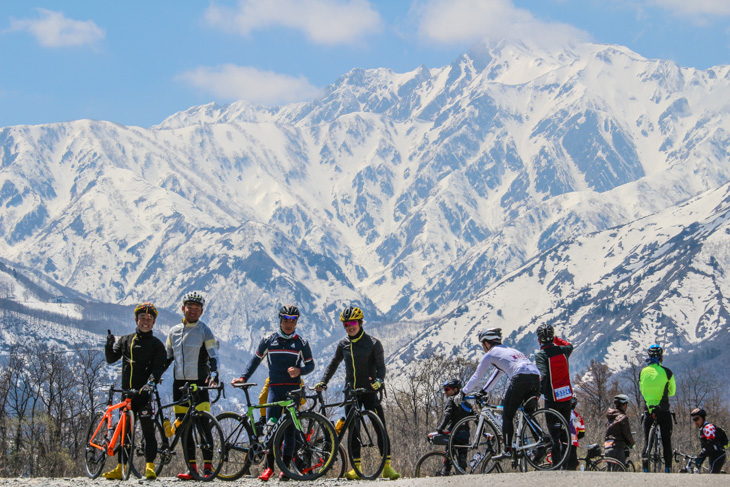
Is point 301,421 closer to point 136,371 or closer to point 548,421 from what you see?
point 136,371

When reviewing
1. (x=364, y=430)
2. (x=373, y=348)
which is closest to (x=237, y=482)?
(x=364, y=430)

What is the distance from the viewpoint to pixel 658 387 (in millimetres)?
19688

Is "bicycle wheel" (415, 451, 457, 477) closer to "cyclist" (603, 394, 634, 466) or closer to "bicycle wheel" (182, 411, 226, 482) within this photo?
"cyclist" (603, 394, 634, 466)

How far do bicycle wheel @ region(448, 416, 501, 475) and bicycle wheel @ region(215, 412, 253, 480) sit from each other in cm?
391

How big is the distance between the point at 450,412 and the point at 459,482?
14.9 ft

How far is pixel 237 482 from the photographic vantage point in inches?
628

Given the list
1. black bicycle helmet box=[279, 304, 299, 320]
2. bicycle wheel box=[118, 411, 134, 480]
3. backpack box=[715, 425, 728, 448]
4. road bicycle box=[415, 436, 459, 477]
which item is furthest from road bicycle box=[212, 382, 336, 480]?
backpack box=[715, 425, 728, 448]

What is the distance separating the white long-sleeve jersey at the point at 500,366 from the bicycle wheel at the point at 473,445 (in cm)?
71

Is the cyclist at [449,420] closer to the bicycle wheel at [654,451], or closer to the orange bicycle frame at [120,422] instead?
the bicycle wheel at [654,451]

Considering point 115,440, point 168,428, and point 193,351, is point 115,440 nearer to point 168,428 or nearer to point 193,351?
point 168,428

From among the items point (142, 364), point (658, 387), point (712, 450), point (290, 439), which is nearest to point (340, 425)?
point (290, 439)

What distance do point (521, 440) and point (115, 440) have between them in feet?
24.7

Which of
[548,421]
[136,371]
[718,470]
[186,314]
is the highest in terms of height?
[186,314]

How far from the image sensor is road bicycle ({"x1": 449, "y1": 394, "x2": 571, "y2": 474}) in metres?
16.0
